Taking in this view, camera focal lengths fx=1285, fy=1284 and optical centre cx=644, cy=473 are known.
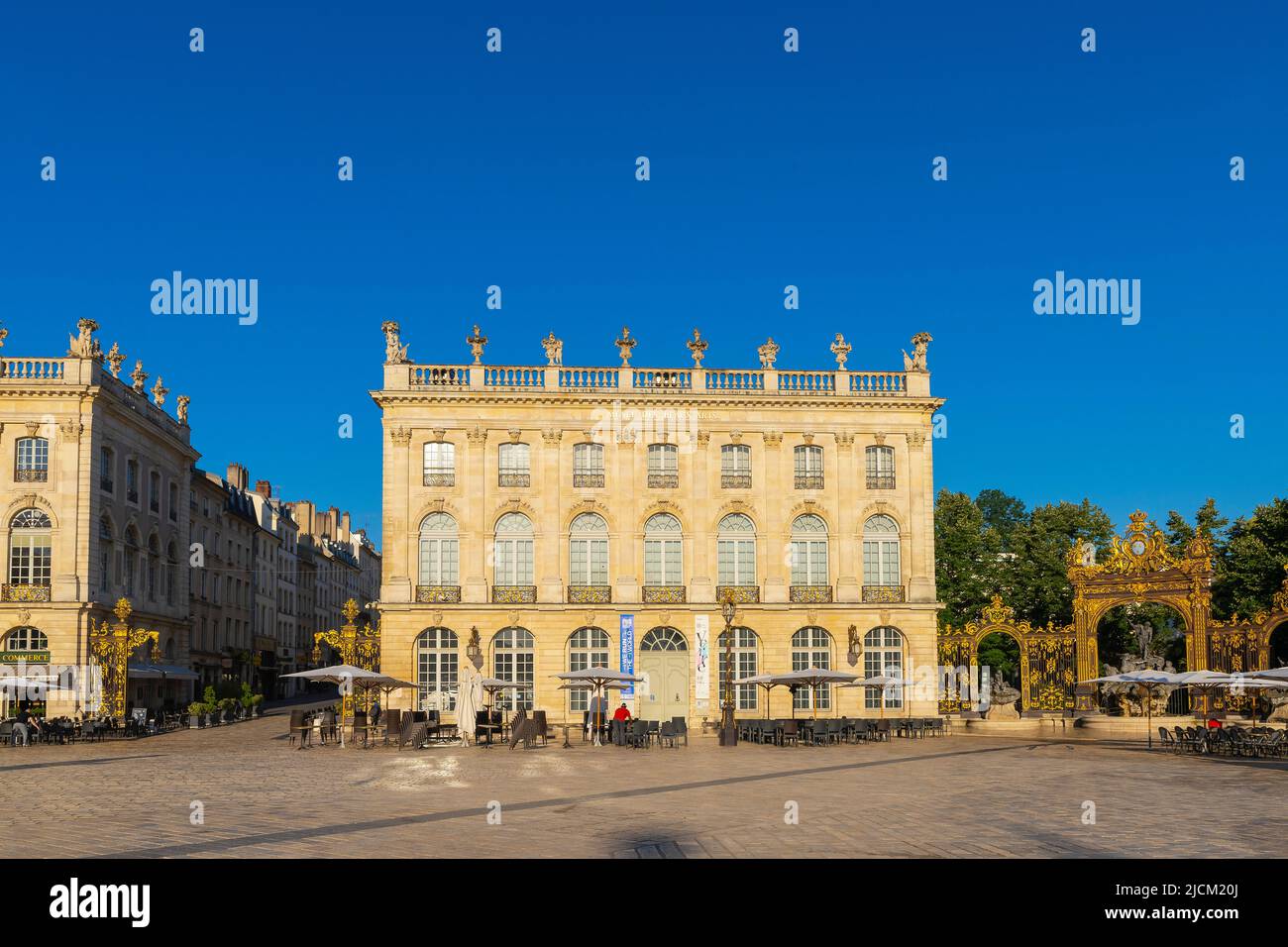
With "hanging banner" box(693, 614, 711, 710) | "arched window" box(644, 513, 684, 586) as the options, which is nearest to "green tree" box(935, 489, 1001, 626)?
"hanging banner" box(693, 614, 711, 710)

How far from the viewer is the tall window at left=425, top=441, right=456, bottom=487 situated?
4869 centimetres

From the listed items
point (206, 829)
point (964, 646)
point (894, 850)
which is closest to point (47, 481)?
point (964, 646)

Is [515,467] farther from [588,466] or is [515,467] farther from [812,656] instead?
[812,656]

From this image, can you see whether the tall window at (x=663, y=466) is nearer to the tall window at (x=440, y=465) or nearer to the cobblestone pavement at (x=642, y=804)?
the tall window at (x=440, y=465)

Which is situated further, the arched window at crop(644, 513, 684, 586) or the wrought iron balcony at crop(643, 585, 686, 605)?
the arched window at crop(644, 513, 684, 586)

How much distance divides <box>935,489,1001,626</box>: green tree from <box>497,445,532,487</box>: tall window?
24.2m

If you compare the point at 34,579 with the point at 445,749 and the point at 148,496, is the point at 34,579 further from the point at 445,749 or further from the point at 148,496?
the point at 445,749

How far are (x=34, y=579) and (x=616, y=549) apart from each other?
22283mm

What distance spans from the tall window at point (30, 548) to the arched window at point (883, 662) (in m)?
31.6

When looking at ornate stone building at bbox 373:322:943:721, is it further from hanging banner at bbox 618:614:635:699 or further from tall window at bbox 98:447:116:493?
tall window at bbox 98:447:116:493

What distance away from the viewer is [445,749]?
1356 inches

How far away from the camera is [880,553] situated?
164 ft

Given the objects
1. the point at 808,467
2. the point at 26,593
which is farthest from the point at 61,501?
the point at 808,467

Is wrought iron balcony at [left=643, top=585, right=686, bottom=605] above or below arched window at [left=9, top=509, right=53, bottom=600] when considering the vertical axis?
below
